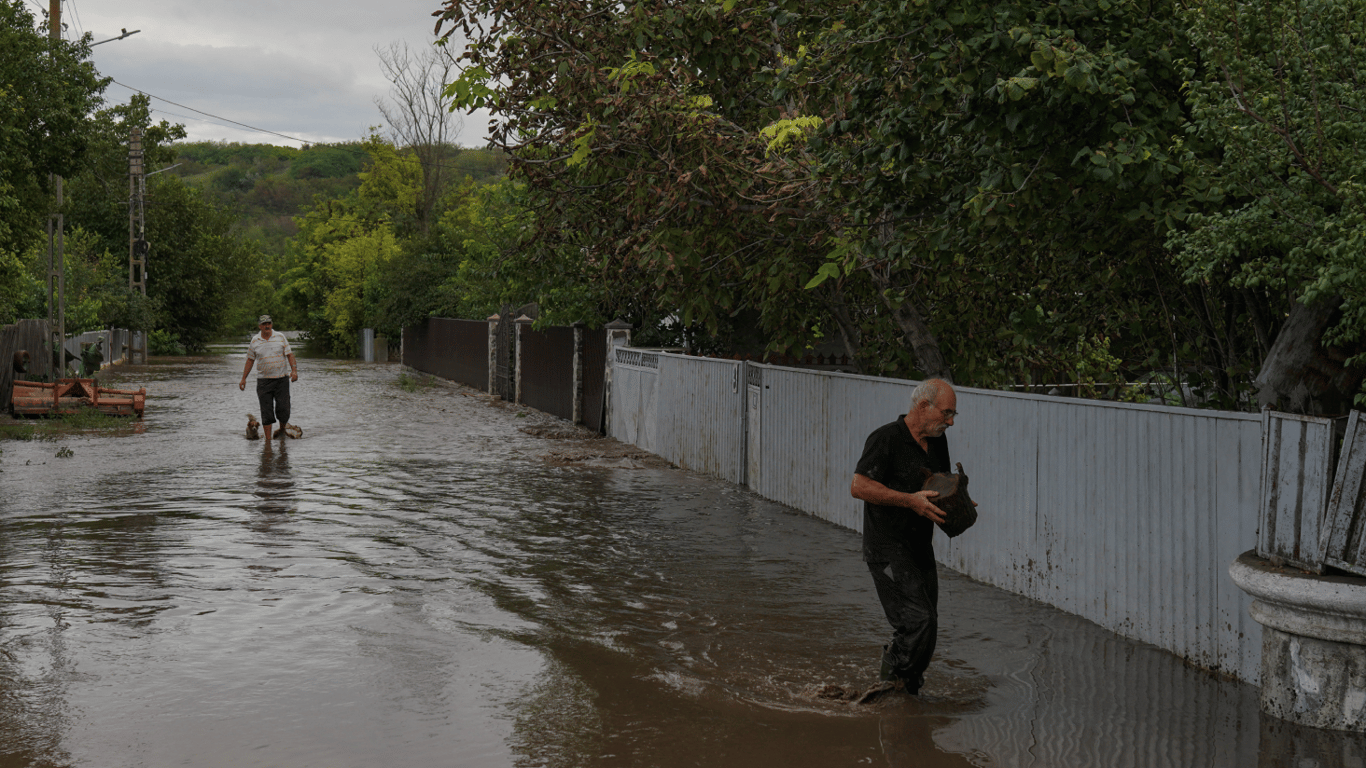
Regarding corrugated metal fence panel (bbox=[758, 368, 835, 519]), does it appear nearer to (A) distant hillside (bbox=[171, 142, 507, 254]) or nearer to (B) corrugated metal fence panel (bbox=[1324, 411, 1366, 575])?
(B) corrugated metal fence panel (bbox=[1324, 411, 1366, 575])

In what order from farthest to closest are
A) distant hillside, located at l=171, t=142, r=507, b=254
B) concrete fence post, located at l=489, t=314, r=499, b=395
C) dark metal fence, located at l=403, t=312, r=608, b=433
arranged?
distant hillside, located at l=171, t=142, r=507, b=254, concrete fence post, located at l=489, t=314, r=499, b=395, dark metal fence, located at l=403, t=312, r=608, b=433

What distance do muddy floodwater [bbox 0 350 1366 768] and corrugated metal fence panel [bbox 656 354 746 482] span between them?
63.1 inches

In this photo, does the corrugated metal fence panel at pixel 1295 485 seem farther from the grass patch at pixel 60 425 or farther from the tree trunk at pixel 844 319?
the grass patch at pixel 60 425

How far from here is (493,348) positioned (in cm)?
3109

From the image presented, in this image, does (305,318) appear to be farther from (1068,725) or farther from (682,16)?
(1068,725)

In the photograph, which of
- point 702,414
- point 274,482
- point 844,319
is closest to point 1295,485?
point 844,319

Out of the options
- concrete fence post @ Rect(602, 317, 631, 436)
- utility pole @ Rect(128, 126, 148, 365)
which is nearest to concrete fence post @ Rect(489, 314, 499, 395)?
concrete fence post @ Rect(602, 317, 631, 436)

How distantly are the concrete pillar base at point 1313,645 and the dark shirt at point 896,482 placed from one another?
1.50 meters

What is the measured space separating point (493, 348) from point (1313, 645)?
1047 inches

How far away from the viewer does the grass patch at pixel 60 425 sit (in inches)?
725

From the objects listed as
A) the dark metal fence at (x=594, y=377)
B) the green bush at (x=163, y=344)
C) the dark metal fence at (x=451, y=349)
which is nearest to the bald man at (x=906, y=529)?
the dark metal fence at (x=594, y=377)

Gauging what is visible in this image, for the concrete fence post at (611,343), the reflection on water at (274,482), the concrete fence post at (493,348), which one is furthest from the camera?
the concrete fence post at (493,348)

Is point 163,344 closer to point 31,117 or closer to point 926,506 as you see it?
point 31,117

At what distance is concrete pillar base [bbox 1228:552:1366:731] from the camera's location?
554cm
